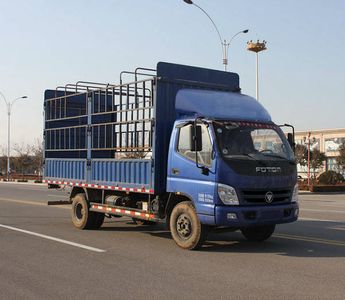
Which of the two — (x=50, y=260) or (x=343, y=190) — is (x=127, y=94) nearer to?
(x=50, y=260)

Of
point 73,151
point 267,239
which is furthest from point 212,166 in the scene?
point 73,151

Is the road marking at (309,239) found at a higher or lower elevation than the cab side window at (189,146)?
lower

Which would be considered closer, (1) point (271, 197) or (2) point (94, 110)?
(1) point (271, 197)

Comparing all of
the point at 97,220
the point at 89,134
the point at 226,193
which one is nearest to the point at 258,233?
the point at 226,193

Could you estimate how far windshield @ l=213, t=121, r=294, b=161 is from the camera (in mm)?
9188

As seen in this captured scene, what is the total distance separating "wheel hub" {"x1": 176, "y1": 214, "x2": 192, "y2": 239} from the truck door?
402 mm

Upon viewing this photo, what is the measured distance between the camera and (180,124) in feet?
32.4

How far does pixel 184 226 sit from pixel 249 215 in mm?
1290

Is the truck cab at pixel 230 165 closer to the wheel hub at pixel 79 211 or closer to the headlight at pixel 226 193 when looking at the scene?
the headlight at pixel 226 193

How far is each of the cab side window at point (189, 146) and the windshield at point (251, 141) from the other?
0.21 metres

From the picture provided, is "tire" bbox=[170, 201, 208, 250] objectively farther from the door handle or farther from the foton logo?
the foton logo

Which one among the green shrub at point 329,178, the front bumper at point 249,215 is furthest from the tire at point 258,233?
the green shrub at point 329,178

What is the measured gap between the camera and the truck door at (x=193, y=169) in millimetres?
8984

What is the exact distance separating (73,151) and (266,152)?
6214mm
